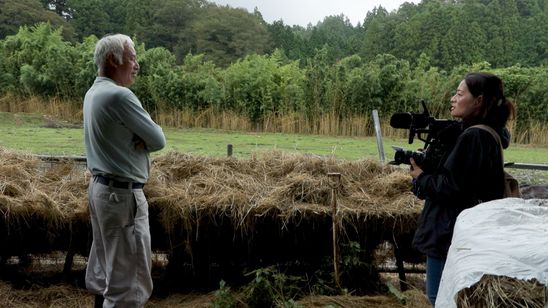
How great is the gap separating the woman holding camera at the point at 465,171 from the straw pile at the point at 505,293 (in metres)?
0.72

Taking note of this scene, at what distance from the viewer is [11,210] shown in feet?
12.7

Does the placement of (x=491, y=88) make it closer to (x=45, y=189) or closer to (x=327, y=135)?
(x=45, y=189)

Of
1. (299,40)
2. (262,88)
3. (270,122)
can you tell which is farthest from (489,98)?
(299,40)

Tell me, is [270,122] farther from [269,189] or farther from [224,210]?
[224,210]

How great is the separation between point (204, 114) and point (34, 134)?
10.5ft

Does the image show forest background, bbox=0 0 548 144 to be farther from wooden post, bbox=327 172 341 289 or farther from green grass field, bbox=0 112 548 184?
wooden post, bbox=327 172 341 289

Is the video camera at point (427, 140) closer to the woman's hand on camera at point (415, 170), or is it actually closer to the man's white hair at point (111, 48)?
the woman's hand on camera at point (415, 170)

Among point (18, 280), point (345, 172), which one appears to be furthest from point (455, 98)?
point (18, 280)

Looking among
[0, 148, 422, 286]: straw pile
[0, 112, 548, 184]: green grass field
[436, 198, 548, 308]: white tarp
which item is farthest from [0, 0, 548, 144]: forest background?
[436, 198, 548, 308]: white tarp

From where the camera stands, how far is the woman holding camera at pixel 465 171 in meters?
2.27

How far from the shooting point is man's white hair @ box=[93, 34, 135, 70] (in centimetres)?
277

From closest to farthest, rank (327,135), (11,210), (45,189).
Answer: (11,210), (45,189), (327,135)

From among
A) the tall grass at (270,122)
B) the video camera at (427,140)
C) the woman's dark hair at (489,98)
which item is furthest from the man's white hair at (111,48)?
the tall grass at (270,122)

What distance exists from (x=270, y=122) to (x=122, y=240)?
6.81m
